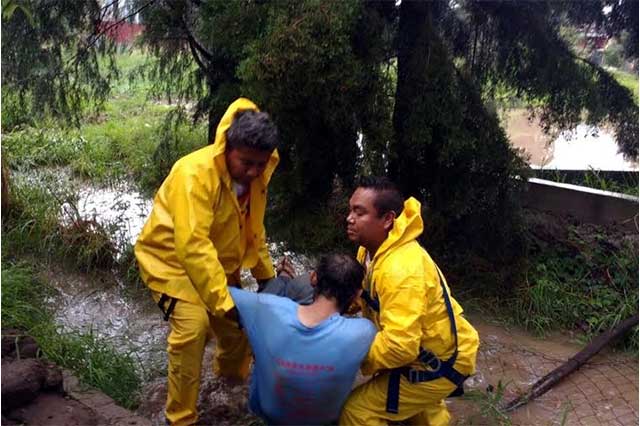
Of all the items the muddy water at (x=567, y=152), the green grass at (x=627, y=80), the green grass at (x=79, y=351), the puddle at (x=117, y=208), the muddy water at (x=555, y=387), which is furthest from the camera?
the muddy water at (x=567, y=152)

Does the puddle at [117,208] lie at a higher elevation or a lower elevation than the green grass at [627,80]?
lower

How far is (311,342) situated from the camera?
298cm

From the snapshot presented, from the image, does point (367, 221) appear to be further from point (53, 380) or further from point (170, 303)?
point (53, 380)

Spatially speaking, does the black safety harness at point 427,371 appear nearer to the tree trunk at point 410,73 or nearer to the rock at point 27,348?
the rock at point 27,348

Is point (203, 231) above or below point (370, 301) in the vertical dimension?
above

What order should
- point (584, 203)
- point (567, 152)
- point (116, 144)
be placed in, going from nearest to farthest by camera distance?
point (584, 203), point (116, 144), point (567, 152)

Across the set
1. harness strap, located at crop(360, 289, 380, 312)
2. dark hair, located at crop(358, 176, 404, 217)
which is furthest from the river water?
dark hair, located at crop(358, 176, 404, 217)

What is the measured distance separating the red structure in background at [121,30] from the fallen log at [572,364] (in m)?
4.22

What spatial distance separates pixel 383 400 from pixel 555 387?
1.79m

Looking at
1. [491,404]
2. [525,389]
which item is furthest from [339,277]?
[525,389]

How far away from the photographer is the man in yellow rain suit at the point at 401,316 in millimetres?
2986

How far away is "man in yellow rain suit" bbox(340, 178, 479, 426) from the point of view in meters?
2.99

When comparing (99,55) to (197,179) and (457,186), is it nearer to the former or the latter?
(457,186)

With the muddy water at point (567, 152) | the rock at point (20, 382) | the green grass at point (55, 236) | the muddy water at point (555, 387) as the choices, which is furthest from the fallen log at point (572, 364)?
the green grass at point (55, 236)
